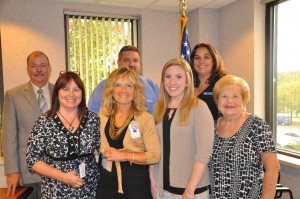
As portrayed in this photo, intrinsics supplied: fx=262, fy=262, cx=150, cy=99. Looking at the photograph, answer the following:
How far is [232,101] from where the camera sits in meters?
1.61

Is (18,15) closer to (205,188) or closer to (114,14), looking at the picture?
(114,14)

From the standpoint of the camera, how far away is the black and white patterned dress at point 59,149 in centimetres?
160

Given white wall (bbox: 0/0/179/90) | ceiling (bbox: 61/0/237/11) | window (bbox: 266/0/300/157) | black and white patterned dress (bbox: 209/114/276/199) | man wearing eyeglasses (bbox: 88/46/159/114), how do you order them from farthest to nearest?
1. ceiling (bbox: 61/0/237/11)
2. white wall (bbox: 0/0/179/90)
3. window (bbox: 266/0/300/157)
4. man wearing eyeglasses (bbox: 88/46/159/114)
5. black and white patterned dress (bbox: 209/114/276/199)

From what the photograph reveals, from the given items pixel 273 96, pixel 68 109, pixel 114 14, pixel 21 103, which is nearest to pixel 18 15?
pixel 114 14

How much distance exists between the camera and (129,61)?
2754 millimetres

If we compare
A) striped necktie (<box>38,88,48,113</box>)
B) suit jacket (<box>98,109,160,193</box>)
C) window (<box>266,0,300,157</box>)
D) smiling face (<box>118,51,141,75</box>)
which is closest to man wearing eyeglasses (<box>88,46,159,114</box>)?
smiling face (<box>118,51,141,75</box>)

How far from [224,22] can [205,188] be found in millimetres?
3493

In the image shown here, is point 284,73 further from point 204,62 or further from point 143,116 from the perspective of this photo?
point 143,116

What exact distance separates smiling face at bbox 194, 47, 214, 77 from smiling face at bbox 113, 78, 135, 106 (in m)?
0.93

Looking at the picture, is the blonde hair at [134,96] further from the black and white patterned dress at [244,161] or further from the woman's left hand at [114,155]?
the black and white patterned dress at [244,161]

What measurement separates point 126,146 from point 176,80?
538 millimetres

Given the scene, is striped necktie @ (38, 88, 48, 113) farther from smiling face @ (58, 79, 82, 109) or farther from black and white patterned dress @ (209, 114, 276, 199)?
black and white patterned dress @ (209, 114, 276, 199)

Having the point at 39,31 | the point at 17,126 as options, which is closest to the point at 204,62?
the point at 17,126

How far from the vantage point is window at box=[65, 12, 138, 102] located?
4383 mm
